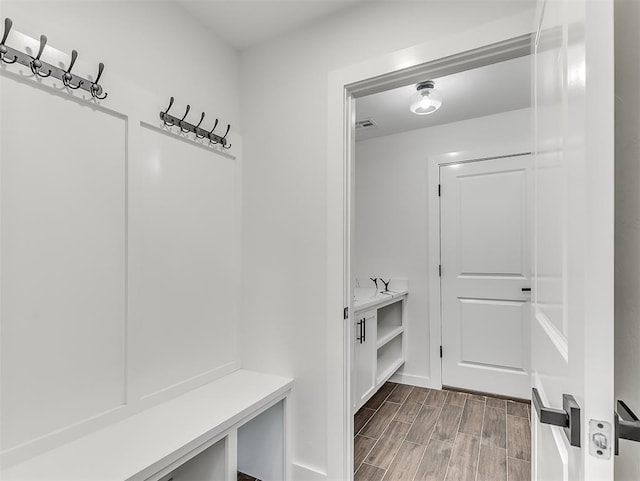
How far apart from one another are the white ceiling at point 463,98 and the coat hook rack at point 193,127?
1.23 metres

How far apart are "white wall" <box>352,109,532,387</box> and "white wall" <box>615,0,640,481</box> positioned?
7.74 ft

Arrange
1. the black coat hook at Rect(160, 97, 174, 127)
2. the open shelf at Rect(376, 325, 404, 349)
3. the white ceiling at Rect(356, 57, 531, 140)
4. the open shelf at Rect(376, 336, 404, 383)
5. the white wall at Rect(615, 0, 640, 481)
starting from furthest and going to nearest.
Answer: the open shelf at Rect(376, 336, 404, 383) < the open shelf at Rect(376, 325, 404, 349) < the white ceiling at Rect(356, 57, 531, 140) < the black coat hook at Rect(160, 97, 174, 127) < the white wall at Rect(615, 0, 640, 481)

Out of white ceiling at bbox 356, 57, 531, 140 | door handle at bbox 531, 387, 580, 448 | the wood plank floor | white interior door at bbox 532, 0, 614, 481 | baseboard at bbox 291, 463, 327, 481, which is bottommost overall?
the wood plank floor

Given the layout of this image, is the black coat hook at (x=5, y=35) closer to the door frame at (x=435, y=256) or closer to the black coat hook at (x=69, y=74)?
the black coat hook at (x=69, y=74)

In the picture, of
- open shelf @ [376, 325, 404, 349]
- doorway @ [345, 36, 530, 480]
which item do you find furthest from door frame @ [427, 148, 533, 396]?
open shelf @ [376, 325, 404, 349]

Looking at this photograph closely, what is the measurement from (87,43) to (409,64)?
128 centimetres

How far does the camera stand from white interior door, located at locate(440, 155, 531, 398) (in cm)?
275

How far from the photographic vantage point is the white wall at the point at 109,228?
1091 millimetres

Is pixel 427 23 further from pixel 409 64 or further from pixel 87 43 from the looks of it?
pixel 87 43

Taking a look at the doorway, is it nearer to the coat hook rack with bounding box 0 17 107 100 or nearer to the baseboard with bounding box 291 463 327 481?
the baseboard with bounding box 291 463 327 481

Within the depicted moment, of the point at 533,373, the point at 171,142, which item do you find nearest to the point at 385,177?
the point at 171,142

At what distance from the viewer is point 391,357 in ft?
10.2

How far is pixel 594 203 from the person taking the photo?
20.8 inches

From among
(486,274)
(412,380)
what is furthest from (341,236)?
(412,380)
